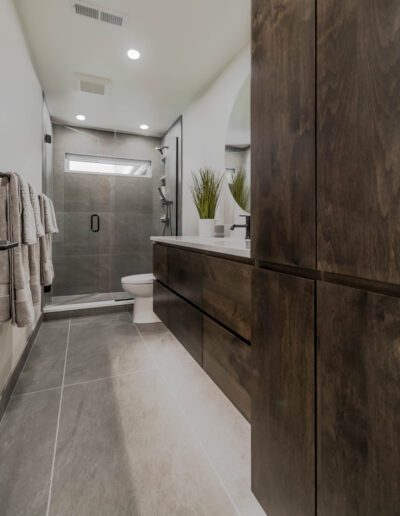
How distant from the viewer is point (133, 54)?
2262 mm

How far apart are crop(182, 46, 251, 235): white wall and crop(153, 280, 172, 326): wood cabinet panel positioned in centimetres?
84

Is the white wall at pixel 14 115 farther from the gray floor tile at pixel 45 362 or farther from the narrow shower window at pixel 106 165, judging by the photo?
the narrow shower window at pixel 106 165

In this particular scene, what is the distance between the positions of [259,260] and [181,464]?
3.01ft

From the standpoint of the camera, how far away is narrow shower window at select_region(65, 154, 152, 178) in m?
3.72

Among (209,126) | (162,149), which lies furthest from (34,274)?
(162,149)

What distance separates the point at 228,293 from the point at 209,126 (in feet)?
6.67

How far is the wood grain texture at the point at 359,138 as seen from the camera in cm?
47

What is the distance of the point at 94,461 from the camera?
3.79 feet

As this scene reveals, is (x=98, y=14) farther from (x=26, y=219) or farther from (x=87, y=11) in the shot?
(x=26, y=219)

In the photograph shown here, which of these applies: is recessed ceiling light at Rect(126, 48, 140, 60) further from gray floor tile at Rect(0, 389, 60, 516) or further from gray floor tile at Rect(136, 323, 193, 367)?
gray floor tile at Rect(0, 389, 60, 516)

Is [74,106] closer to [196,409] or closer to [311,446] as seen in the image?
[196,409]

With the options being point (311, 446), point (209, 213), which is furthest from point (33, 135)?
point (311, 446)

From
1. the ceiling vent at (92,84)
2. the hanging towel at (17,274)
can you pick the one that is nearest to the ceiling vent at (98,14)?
the ceiling vent at (92,84)

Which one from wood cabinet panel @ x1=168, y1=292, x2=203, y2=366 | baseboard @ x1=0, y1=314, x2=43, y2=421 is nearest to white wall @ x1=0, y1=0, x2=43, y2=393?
baseboard @ x1=0, y1=314, x2=43, y2=421
